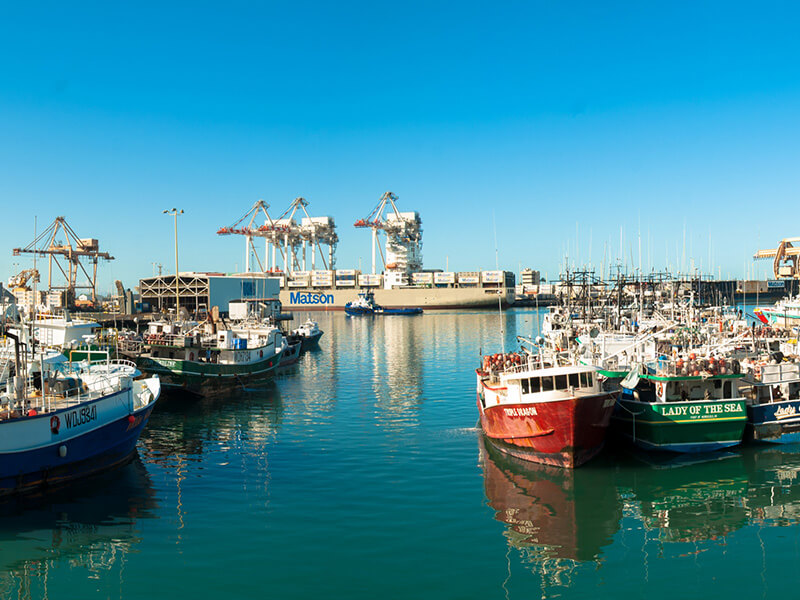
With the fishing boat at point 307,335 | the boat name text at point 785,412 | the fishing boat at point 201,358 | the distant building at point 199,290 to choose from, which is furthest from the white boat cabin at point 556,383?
the distant building at point 199,290

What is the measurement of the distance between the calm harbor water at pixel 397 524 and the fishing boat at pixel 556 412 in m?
0.97

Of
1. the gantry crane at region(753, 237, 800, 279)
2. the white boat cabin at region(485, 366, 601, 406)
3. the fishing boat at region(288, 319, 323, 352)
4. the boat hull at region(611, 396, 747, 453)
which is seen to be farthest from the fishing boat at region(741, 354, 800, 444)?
the gantry crane at region(753, 237, 800, 279)

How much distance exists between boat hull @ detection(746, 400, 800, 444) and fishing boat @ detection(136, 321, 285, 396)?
38917mm

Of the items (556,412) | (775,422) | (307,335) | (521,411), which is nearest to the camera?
(556,412)

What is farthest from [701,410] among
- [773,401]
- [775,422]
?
[773,401]

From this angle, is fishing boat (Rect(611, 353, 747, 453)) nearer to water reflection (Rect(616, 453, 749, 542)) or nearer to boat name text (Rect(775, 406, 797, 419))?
water reflection (Rect(616, 453, 749, 542))

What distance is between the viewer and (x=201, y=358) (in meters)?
53.2

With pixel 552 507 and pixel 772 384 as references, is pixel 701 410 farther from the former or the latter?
pixel 552 507

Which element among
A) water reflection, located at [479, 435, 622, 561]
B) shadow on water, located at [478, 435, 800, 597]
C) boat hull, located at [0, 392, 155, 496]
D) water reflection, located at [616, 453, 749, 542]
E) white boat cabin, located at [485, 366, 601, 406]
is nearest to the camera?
shadow on water, located at [478, 435, 800, 597]

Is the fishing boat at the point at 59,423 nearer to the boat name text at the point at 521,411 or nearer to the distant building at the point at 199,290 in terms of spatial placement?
the boat name text at the point at 521,411

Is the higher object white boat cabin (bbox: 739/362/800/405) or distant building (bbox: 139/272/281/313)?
distant building (bbox: 139/272/281/313)

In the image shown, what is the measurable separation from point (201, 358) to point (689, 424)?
127 ft

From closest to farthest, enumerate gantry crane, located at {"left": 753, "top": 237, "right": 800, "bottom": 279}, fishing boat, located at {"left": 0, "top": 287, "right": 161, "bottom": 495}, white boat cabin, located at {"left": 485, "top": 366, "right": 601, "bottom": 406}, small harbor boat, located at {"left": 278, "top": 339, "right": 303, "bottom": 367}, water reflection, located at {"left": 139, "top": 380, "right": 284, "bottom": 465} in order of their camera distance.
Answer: fishing boat, located at {"left": 0, "top": 287, "right": 161, "bottom": 495}
white boat cabin, located at {"left": 485, "top": 366, "right": 601, "bottom": 406}
water reflection, located at {"left": 139, "top": 380, "right": 284, "bottom": 465}
small harbor boat, located at {"left": 278, "top": 339, "right": 303, "bottom": 367}
gantry crane, located at {"left": 753, "top": 237, "right": 800, "bottom": 279}

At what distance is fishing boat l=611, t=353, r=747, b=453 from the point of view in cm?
3016
